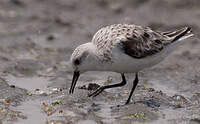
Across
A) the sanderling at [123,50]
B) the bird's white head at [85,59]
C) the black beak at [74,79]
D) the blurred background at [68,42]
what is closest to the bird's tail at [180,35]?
the sanderling at [123,50]

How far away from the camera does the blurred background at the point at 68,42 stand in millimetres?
10922

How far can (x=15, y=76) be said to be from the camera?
12156 mm

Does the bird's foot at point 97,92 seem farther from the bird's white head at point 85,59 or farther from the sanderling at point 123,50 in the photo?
the bird's white head at point 85,59

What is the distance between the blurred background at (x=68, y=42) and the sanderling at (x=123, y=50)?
32.3 inches

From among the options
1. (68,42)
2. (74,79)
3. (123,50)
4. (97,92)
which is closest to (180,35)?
(123,50)

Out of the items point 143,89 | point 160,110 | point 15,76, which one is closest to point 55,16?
point 15,76

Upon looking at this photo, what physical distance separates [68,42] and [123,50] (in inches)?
227

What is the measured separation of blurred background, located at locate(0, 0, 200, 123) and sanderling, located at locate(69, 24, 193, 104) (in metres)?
0.82

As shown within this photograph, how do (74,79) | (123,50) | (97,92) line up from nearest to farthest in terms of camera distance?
1. (123,50)
2. (74,79)
3. (97,92)

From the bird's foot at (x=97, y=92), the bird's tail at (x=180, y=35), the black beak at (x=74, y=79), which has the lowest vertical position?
the bird's foot at (x=97, y=92)

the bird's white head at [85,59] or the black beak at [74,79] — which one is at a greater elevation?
the bird's white head at [85,59]

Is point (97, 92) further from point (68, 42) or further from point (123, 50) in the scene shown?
point (68, 42)

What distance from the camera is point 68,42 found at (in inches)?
599

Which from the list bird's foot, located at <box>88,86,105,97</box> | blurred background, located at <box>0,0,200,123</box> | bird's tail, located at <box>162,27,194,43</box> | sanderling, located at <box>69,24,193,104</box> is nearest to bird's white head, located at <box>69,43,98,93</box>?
sanderling, located at <box>69,24,193,104</box>
